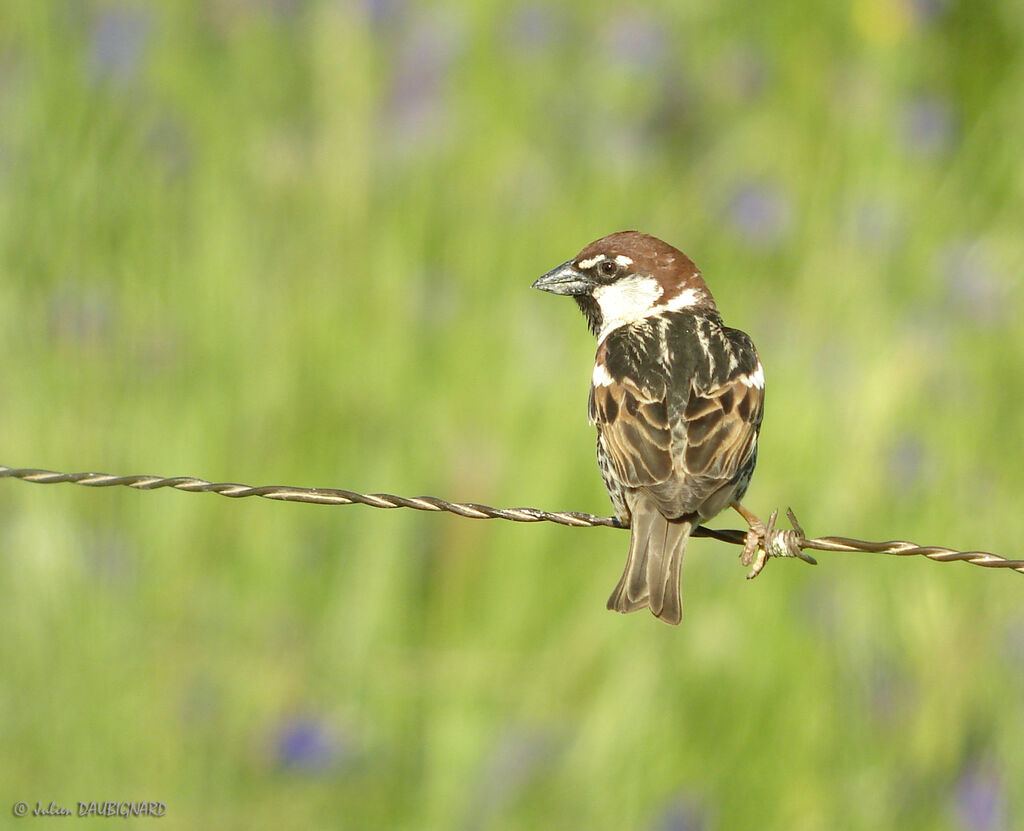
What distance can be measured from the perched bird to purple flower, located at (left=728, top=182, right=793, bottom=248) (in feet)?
4.97

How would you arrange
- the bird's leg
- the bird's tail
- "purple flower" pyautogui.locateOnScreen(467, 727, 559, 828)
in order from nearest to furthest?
the bird's leg
the bird's tail
"purple flower" pyautogui.locateOnScreen(467, 727, 559, 828)

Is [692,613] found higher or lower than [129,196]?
lower

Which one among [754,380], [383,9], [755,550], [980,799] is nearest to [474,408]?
[754,380]

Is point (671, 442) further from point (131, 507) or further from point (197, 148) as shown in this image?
point (197, 148)

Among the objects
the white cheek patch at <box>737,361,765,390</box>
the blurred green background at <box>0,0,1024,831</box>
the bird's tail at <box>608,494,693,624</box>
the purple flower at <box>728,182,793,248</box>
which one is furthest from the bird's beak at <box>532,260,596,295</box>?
the purple flower at <box>728,182,793,248</box>

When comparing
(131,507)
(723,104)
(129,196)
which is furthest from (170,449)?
(723,104)

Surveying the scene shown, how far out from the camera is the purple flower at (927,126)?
18.5 feet

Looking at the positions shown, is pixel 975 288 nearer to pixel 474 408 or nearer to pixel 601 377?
pixel 474 408

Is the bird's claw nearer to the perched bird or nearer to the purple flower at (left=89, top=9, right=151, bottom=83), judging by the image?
the perched bird

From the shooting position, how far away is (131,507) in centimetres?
517

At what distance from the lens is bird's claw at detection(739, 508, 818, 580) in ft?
10.6

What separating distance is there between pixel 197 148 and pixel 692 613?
2484 millimetres

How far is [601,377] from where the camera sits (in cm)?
410

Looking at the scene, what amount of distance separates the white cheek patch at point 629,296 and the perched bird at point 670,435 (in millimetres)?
280
